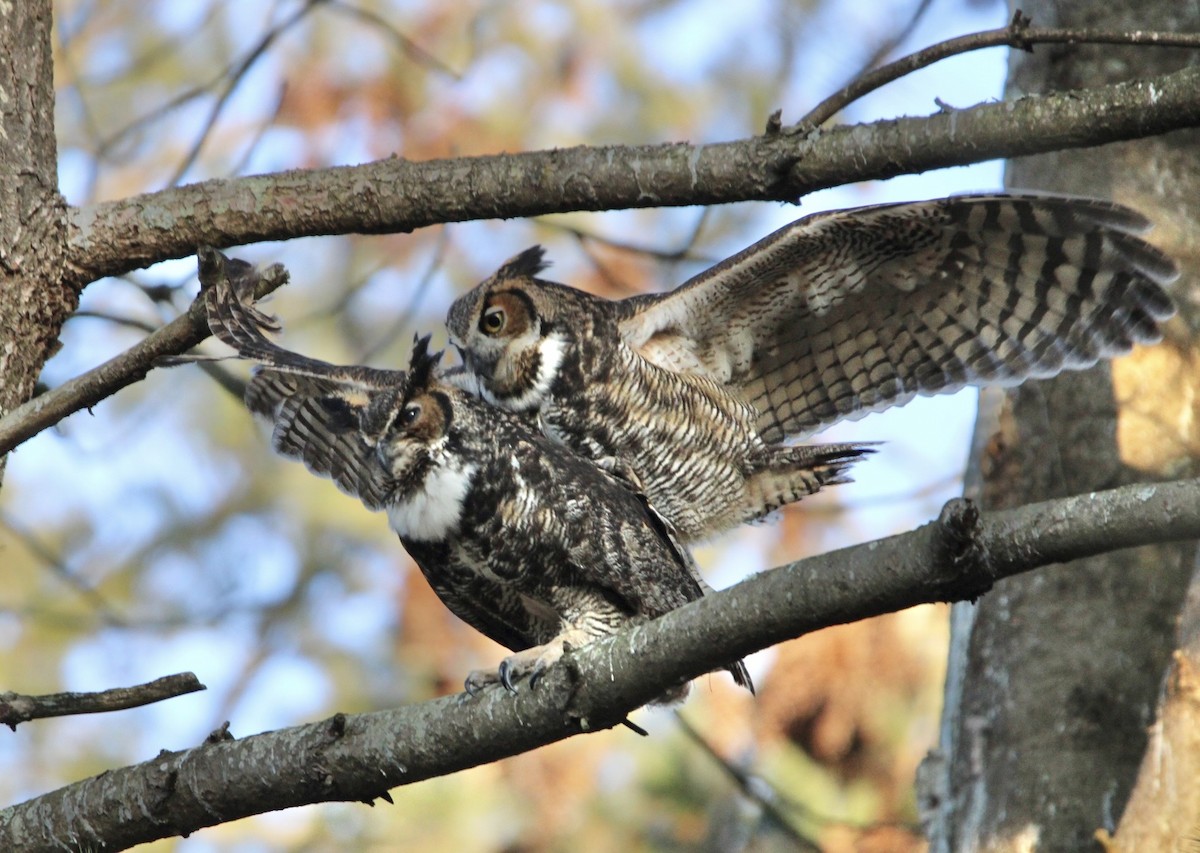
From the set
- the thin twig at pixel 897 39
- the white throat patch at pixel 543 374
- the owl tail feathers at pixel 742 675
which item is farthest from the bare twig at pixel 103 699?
the thin twig at pixel 897 39

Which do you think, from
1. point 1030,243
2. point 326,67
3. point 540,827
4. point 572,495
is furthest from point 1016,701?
point 326,67

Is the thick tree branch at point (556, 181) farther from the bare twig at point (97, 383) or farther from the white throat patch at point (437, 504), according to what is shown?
the white throat patch at point (437, 504)

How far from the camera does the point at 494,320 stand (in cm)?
371

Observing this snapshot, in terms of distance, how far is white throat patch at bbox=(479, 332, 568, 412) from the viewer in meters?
3.64

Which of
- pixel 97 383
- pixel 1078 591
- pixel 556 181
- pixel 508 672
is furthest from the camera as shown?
pixel 1078 591

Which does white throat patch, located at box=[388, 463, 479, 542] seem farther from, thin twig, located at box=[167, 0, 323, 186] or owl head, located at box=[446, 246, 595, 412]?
thin twig, located at box=[167, 0, 323, 186]

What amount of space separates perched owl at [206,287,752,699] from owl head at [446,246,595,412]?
0.65 feet

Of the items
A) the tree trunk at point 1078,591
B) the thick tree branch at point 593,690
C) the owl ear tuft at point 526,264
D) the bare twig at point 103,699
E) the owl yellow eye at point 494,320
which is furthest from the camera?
the tree trunk at point 1078,591

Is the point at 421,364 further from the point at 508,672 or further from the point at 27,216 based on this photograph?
the point at 27,216

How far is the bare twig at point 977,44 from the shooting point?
9.04 ft

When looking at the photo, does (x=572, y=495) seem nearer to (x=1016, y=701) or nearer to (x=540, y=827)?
(x=1016, y=701)

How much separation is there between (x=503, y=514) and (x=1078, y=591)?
6.98 feet

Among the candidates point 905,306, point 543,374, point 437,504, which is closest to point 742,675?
point 437,504

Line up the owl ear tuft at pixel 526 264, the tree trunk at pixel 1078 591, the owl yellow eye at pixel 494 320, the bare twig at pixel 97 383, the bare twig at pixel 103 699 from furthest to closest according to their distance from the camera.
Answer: the tree trunk at pixel 1078 591
the owl ear tuft at pixel 526 264
the owl yellow eye at pixel 494 320
the bare twig at pixel 97 383
the bare twig at pixel 103 699
